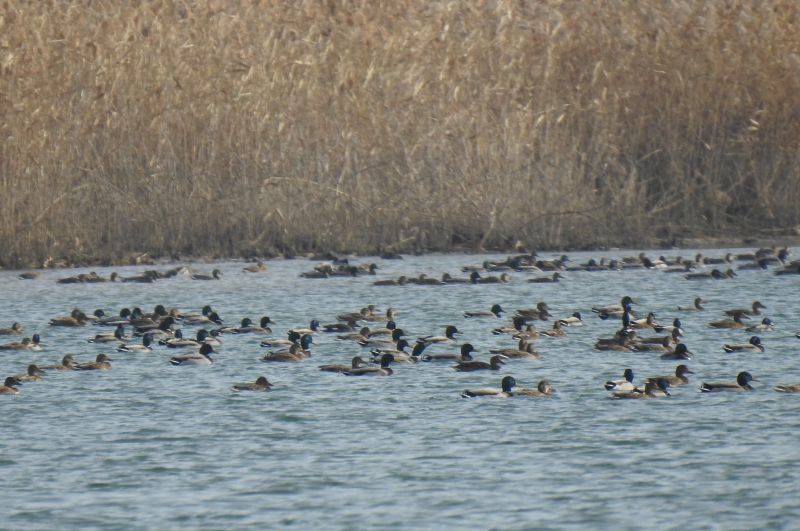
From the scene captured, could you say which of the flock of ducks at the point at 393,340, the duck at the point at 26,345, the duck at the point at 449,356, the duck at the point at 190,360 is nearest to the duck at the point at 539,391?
the flock of ducks at the point at 393,340

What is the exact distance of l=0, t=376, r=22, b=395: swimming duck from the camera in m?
13.9

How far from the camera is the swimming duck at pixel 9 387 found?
13.9m

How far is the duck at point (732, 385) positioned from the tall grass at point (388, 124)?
994cm

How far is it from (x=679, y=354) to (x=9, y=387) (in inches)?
241

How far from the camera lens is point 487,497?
33.4 ft

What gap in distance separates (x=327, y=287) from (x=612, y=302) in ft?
12.3

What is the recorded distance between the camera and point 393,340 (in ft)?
53.1

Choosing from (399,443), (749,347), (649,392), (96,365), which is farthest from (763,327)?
(96,365)

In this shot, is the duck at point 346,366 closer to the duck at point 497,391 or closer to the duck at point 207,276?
the duck at point 497,391

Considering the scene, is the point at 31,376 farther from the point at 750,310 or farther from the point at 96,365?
the point at 750,310

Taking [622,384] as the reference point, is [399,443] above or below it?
below

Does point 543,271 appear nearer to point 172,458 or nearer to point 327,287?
point 327,287

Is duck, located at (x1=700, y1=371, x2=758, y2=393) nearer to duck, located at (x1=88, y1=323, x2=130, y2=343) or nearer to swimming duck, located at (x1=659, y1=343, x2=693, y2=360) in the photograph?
swimming duck, located at (x1=659, y1=343, x2=693, y2=360)

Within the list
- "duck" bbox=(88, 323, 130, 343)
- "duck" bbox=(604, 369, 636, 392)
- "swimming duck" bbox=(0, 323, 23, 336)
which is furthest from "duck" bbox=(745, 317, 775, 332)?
"swimming duck" bbox=(0, 323, 23, 336)
